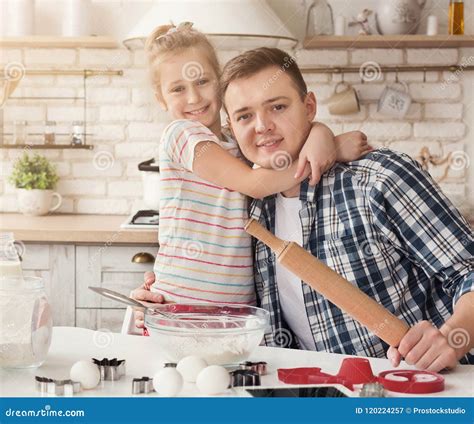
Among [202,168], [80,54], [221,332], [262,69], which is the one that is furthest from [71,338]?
[80,54]

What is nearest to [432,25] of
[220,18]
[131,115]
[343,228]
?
[220,18]

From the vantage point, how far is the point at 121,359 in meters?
1.04

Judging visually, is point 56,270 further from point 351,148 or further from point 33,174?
point 351,148

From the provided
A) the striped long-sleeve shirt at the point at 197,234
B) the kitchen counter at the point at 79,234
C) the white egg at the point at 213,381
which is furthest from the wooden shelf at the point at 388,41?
the white egg at the point at 213,381

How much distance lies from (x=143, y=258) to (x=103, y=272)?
0.14m

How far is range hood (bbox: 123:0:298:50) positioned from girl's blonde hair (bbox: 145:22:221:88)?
644 mm

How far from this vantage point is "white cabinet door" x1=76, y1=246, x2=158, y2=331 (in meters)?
2.42

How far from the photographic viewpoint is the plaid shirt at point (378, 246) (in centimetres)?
129

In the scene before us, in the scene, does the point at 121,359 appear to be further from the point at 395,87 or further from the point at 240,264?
the point at 395,87

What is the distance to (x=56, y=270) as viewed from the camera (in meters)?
2.43

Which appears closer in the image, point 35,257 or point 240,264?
point 240,264

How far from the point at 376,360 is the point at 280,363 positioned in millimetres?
132

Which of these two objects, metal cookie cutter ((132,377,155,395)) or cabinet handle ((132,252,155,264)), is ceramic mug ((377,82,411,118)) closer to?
cabinet handle ((132,252,155,264))
